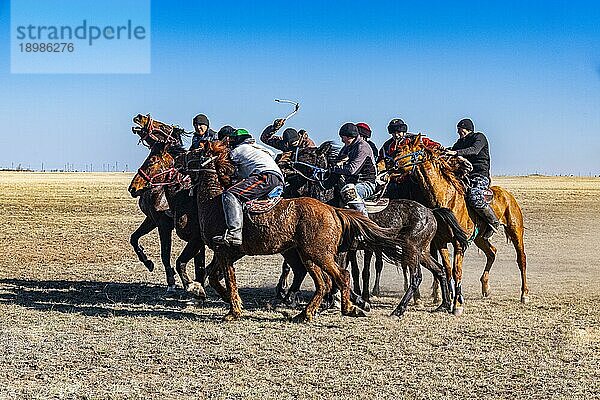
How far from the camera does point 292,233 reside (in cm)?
1067

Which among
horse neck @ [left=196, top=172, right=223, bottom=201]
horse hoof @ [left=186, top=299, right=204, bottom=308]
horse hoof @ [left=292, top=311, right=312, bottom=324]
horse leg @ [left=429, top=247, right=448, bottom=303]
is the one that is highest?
horse neck @ [left=196, top=172, right=223, bottom=201]

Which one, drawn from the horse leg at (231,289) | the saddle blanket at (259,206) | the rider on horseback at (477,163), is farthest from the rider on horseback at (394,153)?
the horse leg at (231,289)

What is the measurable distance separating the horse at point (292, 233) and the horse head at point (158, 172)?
4.13 feet

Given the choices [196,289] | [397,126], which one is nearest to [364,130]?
[397,126]

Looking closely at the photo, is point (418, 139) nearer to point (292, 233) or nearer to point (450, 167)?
point (450, 167)

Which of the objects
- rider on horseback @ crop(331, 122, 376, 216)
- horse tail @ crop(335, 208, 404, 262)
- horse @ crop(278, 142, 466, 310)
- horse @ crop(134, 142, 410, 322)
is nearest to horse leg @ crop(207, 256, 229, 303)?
horse @ crop(134, 142, 410, 322)

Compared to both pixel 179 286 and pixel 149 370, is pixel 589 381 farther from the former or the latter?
pixel 179 286

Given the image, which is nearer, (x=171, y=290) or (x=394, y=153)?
(x=394, y=153)

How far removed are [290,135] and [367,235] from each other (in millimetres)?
2938

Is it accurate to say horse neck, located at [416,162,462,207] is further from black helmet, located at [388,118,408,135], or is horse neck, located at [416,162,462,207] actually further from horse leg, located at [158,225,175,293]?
horse leg, located at [158,225,175,293]

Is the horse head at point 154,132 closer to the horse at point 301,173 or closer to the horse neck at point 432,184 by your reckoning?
the horse at point 301,173

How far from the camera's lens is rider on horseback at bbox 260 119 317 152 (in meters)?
13.2

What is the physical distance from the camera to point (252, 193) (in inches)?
426

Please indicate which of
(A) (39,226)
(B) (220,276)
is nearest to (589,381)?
(B) (220,276)
